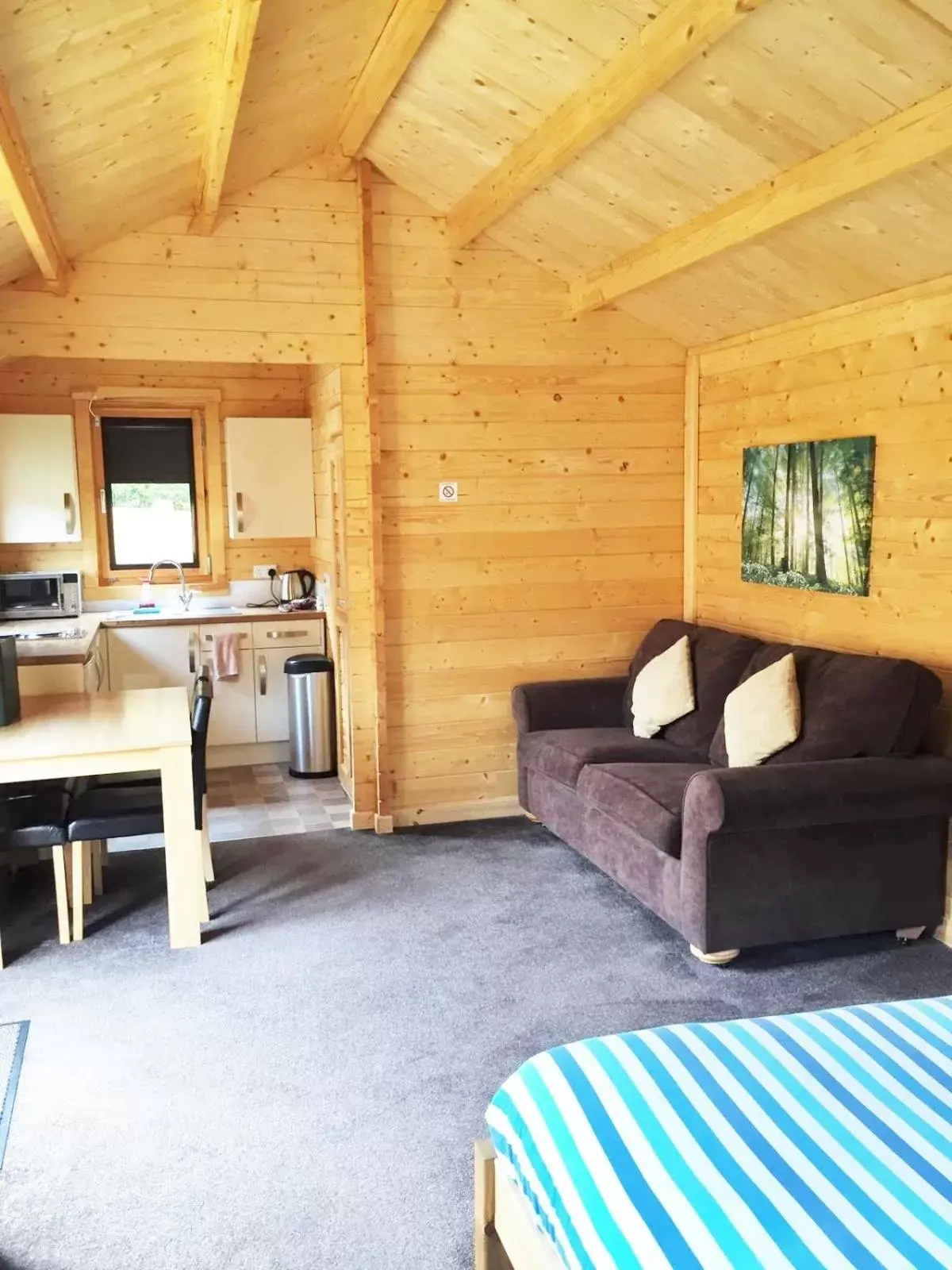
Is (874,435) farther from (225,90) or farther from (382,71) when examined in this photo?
(225,90)

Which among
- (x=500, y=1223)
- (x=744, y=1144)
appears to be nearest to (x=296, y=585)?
(x=500, y=1223)

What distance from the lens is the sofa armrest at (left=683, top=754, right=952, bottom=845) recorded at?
11.1 ft

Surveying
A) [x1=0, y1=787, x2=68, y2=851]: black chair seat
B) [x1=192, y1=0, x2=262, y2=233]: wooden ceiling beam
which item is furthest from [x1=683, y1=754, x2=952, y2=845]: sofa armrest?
[x1=192, y1=0, x2=262, y2=233]: wooden ceiling beam

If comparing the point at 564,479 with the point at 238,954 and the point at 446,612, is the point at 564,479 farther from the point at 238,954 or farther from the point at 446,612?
the point at 238,954

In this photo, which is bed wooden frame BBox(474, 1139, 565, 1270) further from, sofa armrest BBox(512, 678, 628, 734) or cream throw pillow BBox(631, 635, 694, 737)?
sofa armrest BBox(512, 678, 628, 734)

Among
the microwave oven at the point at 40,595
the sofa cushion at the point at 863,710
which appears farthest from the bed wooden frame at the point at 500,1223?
the microwave oven at the point at 40,595

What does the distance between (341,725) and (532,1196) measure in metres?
4.18

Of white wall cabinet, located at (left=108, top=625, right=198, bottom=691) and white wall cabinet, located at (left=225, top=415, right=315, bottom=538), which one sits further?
white wall cabinet, located at (left=225, top=415, right=315, bottom=538)

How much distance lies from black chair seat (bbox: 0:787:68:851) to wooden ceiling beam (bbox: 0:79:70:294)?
6.35ft

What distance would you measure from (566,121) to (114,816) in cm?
285

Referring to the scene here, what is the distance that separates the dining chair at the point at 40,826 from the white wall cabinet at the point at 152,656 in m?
2.07

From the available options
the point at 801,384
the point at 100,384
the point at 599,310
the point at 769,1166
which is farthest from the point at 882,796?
the point at 100,384

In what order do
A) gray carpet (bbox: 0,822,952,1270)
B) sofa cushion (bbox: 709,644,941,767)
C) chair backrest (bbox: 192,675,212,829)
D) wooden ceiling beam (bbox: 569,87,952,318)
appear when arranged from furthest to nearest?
chair backrest (bbox: 192,675,212,829) → sofa cushion (bbox: 709,644,941,767) → wooden ceiling beam (bbox: 569,87,952,318) → gray carpet (bbox: 0,822,952,1270)

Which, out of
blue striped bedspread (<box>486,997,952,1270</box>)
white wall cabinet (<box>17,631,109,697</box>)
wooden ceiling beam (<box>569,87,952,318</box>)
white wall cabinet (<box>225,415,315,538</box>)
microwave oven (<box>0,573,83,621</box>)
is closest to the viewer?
blue striped bedspread (<box>486,997,952,1270</box>)
